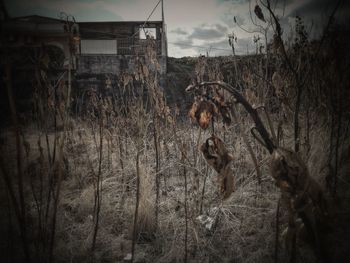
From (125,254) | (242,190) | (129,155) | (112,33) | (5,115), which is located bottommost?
(125,254)

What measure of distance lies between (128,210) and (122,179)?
640 millimetres

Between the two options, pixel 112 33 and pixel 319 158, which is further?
pixel 112 33

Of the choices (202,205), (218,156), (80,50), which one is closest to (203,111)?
(218,156)

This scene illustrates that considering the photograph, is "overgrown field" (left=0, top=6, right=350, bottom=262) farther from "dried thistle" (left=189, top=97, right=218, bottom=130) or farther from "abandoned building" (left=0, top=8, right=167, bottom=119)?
"abandoned building" (left=0, top=8, right=167, bottom=119)

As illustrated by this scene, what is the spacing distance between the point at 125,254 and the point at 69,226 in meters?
0.65

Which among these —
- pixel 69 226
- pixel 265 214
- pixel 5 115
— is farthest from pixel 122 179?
pixel 5 115

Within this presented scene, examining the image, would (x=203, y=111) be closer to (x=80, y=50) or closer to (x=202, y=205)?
(x=202, y=205)

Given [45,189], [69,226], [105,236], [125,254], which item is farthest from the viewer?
[45,189]

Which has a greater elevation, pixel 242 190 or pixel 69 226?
pixel 242 190

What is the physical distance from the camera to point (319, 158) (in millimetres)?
2031

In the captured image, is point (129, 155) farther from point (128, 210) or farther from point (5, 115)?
point (5, 115)

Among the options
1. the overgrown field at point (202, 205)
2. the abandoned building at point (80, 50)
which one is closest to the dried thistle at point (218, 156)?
the overgrown field at point (202, 205)

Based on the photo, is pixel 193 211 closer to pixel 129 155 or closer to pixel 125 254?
pixel 125 254

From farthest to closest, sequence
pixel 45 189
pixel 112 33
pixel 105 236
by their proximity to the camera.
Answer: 1. pixel 112 33
2. pixel 45 189
3. pixel 105 236
